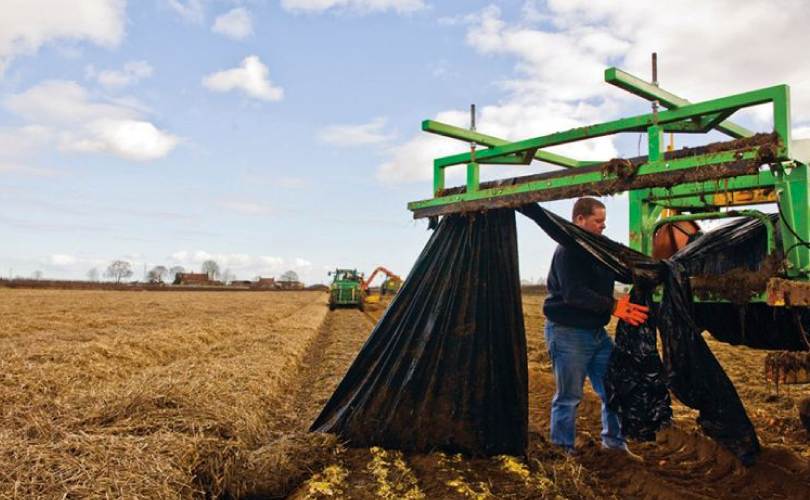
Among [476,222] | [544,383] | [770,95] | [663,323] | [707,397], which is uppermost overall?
Result: [770,95]

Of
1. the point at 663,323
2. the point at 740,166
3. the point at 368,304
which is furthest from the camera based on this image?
the point at 368,304

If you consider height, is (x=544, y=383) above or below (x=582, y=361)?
below

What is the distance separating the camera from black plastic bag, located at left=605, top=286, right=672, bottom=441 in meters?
3.96

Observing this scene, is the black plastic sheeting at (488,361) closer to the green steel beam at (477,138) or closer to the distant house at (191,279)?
the green steel beam at (477,138)

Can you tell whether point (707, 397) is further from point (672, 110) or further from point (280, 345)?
point (280, 345)

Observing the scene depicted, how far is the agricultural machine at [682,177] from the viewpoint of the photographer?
10.1 feet

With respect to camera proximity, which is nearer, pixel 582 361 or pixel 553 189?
pixel 553 189

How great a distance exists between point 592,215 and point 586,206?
3.2 inches

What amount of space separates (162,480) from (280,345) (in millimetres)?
7499

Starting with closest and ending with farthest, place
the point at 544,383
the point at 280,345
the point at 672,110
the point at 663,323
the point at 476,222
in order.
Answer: the point at 672,110 → the point at 663,323 → the point at 476,222 → the point at 544,383 → the point at 280,345

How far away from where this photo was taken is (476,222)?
168 inches

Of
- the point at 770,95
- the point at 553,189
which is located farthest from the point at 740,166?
the point at 553,189

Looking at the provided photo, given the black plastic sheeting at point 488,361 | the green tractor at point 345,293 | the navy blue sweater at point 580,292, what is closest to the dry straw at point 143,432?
the black plastic sheeting at point 488,361

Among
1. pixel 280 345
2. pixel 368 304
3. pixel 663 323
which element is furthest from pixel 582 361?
pixel 368 304
